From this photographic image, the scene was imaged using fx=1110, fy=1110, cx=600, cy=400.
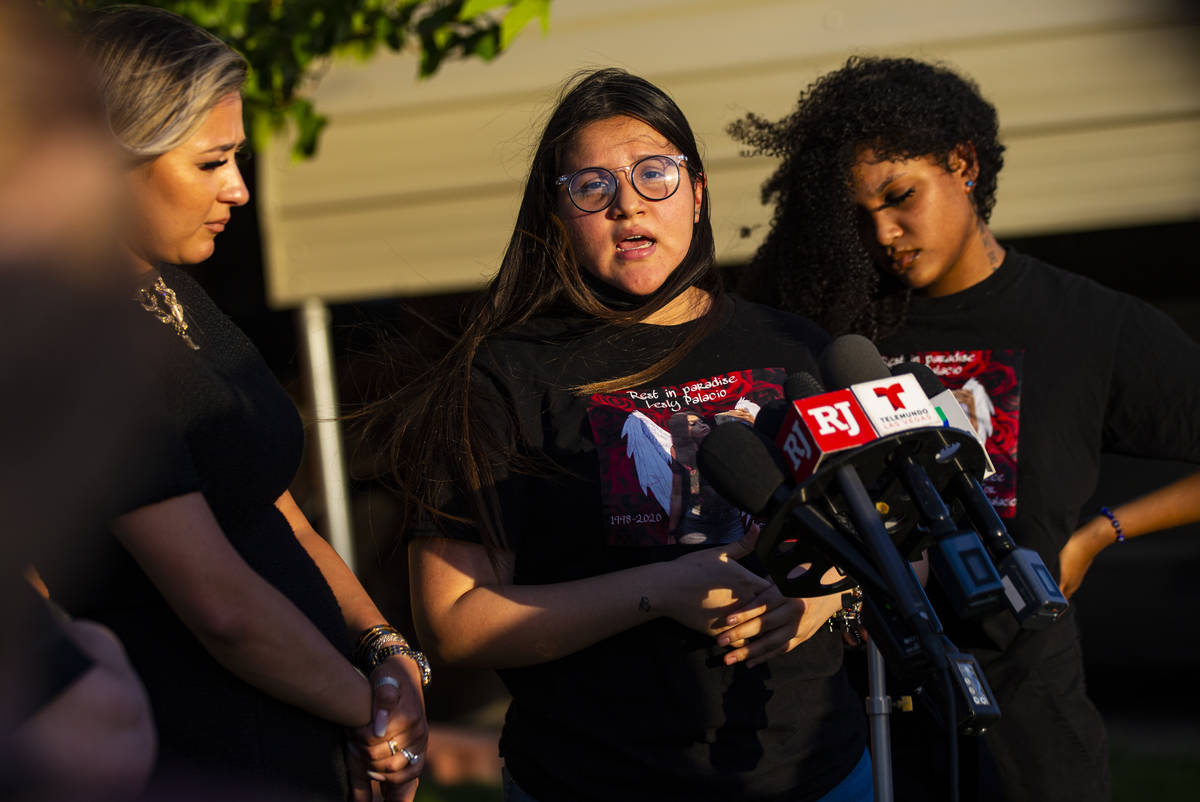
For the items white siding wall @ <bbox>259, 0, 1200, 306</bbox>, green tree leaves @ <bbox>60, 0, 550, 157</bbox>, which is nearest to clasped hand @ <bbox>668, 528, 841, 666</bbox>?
green tree leaves @ <bbox>60, 0, 550, 157</bbox>

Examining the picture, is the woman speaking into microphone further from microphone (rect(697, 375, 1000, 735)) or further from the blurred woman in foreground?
microphone (rect(697, 375, 1000, 735))

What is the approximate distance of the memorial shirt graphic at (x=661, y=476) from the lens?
1.93m

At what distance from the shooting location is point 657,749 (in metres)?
1.88

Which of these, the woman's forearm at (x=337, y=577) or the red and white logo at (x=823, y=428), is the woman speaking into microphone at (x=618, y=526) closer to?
the woman's forearm at (x=337, y=577)

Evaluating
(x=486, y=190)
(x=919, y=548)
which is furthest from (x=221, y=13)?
(x=919, y=548)

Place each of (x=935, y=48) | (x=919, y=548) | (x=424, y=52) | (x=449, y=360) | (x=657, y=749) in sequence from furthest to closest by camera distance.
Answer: (x=935, y=48)
(x=424, y=52)
(x=449, y=360)
(x=657, y=749)
(x=919, y=548)

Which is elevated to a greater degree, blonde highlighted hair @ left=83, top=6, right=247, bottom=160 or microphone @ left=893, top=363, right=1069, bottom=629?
blonde highlighted hair @ left=83, top=6, right=247, bottom=160

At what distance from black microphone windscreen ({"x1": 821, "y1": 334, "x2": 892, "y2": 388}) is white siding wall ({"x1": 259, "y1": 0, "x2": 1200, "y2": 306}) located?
256 cm

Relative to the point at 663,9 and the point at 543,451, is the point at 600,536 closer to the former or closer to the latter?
the point at 543,451

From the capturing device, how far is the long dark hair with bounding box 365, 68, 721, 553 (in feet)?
6.47

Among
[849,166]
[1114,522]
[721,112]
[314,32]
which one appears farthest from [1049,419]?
[721,112]

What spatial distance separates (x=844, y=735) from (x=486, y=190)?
354cm

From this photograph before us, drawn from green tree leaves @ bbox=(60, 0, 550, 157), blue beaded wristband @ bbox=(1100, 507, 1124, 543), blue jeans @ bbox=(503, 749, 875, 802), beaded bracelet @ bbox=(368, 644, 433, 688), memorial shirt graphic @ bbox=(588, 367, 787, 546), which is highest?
green tree leaves @ bbox=(60, 0, 550, 157)

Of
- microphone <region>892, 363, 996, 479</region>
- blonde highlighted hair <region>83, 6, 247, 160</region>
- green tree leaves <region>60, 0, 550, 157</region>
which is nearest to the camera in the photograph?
microphone <region>892, 363, 996, 479</region>
